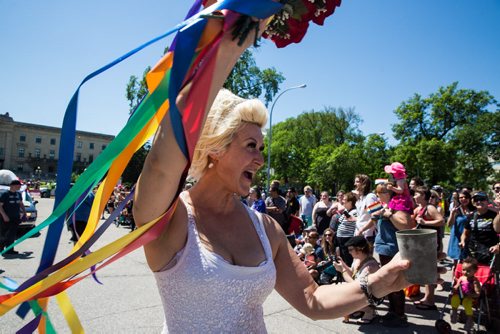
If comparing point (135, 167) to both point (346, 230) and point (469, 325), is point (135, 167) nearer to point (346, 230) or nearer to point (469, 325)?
point (346, 230)

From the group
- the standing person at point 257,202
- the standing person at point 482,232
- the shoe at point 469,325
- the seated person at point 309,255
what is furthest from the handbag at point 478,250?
the standing person at point 257,202

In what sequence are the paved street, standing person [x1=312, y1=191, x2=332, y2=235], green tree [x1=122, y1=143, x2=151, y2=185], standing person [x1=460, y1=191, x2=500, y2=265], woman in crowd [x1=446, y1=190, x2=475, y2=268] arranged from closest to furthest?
the paved street → standing person [x1=460, y1=191, x2=500, y2=265] → woman in crowd [x1=446, y1=190, x2=475, y2=268] → standing person [x1=312, y1=191, x2=332, y2=235] → green tree [x1=122, y1=143, x2=151, y2=185]

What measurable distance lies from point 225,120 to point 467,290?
475 cm

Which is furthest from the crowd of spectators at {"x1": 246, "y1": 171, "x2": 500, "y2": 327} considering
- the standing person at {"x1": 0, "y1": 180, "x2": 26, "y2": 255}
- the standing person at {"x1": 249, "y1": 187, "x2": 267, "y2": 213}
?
the standing person at {"x1": 0, "y1": 180, "x2": 26, "y2": 255}

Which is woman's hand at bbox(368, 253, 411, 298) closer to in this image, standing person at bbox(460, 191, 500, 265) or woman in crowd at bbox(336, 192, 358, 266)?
standing person at bbox(460, 191, 500, 265)

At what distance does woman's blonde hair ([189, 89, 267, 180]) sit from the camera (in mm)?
1577

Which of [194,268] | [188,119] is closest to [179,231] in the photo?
[194,268]

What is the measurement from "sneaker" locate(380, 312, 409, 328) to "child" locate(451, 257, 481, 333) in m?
0.66

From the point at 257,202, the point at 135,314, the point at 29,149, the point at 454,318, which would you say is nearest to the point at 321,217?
the point at 257,202

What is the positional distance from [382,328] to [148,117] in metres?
4.87

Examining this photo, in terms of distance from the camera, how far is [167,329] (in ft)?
4.73

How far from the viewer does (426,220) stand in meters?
5.99

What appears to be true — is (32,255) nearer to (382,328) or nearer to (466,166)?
(382,328)

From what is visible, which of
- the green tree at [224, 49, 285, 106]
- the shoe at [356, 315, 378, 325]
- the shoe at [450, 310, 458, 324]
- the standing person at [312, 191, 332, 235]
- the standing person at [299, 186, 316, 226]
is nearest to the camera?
the shoe at [450, 310, 458, 324]
